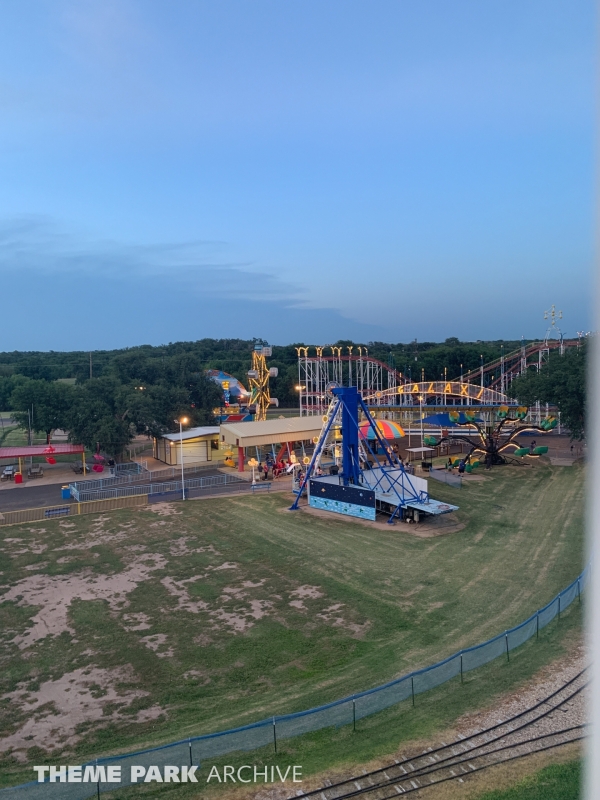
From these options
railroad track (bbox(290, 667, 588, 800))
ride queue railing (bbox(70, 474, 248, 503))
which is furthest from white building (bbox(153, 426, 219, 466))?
railroad track (bbox(290, 667, 588, 800))

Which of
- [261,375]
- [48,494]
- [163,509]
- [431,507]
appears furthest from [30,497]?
[431,507]

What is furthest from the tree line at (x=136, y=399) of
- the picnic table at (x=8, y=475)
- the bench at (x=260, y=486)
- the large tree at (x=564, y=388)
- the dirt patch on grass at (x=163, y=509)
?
the bench at (x=260, y=486)

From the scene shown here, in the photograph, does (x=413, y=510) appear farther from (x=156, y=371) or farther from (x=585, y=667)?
(x=156, y=371)

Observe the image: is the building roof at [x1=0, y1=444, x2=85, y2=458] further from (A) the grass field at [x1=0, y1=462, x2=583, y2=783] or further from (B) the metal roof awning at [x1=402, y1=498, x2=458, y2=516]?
(B) the metal roof awning at [x1=402, y1=498, x2=458, y2=516]

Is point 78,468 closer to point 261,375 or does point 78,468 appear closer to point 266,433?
point 266,433

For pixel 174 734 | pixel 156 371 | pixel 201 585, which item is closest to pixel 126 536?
pixel 201 585

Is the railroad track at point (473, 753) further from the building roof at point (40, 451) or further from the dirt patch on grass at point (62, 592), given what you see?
the building roof at point (40, 451)
